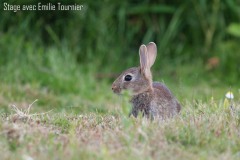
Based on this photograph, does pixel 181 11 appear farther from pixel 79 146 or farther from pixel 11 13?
pixel 79 146

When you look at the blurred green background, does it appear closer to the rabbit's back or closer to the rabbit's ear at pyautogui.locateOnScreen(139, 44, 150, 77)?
the rabbit's ear at pyautogui.locateOnScreen(139, 44, 150, 77)

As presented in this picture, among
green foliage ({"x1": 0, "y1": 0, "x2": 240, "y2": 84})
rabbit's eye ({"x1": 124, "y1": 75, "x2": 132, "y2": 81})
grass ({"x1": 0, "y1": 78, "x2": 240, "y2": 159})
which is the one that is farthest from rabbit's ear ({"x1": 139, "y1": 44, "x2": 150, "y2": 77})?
green foliage ({"x1": 0, "y1": 0, "x2": 240, "y2": 84})

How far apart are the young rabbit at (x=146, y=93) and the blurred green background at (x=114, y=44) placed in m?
2.63

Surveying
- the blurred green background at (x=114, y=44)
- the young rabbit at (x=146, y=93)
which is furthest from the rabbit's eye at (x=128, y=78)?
the blurred green background at (x=114, y=44)

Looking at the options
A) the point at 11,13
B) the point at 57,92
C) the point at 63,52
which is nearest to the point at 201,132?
the point at 57,92

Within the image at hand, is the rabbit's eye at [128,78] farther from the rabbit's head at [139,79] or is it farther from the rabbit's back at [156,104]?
the rabbit's back at [156,104]

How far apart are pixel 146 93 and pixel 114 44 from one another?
4.43 metres

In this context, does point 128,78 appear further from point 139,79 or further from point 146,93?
point 146,93

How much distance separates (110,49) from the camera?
10.1 metres

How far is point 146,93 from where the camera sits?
582 cm

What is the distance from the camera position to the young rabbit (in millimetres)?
5709

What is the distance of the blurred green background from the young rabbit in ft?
8.63

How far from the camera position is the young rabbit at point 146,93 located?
5.71m

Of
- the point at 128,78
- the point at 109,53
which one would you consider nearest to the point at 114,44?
the point at 109,53
